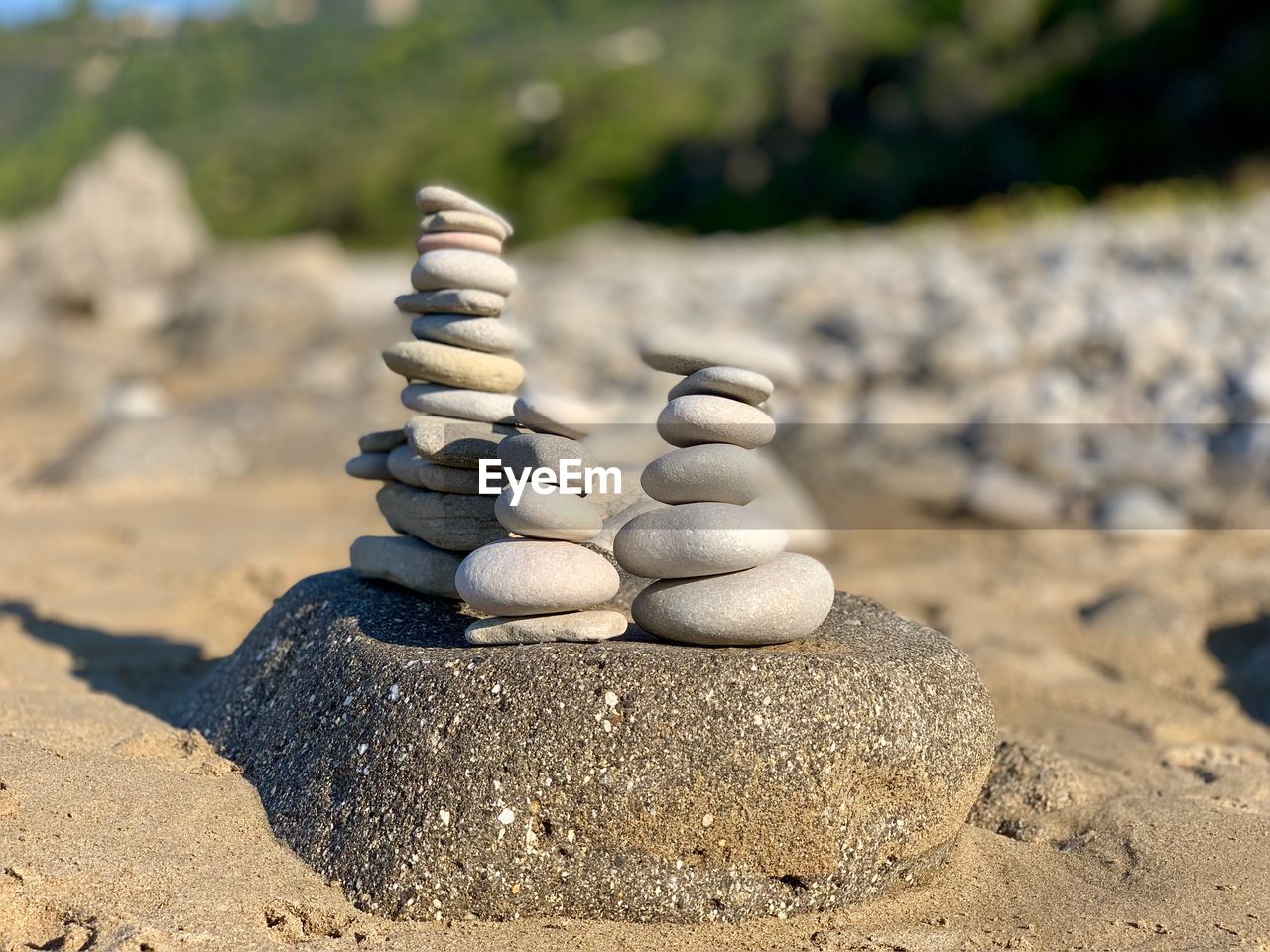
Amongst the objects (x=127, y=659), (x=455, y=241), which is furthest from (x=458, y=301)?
(x=127, y=659)

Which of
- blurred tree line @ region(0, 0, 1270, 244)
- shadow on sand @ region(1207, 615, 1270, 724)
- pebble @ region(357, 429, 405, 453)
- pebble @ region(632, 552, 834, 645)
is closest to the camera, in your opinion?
pebble @ region(632, 552, 834, 645)

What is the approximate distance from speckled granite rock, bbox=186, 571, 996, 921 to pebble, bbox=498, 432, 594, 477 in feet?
1.57

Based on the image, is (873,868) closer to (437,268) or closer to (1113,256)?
(437,268)

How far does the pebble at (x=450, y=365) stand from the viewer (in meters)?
3.62

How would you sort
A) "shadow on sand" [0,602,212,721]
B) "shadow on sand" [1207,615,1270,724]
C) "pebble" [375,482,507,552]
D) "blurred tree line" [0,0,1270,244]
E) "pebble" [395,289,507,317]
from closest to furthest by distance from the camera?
"pebble" [375,482,507,552] < "pebble" [395,289,507,317] < "shadow on sand" [0,602,212,721] < "shadow on sand" [1207,615,1270,724] < "blurred tree line" [0,0,1270,244]

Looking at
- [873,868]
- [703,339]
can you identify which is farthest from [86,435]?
[873,868]

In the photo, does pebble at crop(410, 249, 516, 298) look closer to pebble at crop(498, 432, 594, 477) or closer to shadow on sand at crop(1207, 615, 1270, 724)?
pebble at crop(498, 432, 594, 477)

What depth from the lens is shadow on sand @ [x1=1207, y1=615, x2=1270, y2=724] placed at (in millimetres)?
4484

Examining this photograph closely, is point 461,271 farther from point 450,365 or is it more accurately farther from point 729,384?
point 729,384

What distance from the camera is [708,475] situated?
9.91ft

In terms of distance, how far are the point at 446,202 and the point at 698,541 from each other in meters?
1.37

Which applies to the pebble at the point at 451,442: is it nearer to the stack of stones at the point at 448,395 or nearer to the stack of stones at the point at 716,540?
the stack of stones at the point at 448,395

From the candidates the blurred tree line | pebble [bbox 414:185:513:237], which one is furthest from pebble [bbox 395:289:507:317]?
the blurred tree line

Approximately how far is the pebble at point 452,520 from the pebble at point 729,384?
26.8 inches
